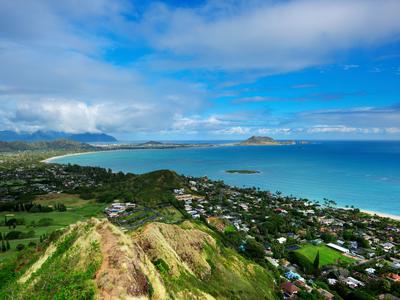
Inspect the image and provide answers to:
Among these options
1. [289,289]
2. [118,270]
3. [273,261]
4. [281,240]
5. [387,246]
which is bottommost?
[281,240]

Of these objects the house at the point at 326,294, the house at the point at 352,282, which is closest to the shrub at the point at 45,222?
the house at the point at 326,294

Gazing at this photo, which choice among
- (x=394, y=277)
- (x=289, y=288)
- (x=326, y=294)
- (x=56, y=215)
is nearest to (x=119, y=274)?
(x=289, y=288)

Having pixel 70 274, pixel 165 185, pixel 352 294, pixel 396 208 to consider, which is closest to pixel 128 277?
pixel 70 274

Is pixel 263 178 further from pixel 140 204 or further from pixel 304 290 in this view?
pixel 304 290

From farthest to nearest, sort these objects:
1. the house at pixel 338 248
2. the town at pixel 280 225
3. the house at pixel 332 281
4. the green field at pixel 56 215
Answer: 1. the green field at pixel 56 215
2. the house at pixel 338 248
3. the town at pixel 280 225
4. the house at pixel 332 281

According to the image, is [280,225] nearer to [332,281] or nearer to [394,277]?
[332,281]

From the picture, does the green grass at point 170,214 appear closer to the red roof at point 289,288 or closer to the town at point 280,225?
the town at point 280,225
